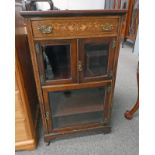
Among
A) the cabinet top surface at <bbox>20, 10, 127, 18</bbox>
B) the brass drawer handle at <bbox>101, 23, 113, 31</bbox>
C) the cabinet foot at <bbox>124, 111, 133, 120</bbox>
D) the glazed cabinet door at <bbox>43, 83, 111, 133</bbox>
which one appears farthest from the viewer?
the cabinet foot at <bbox>124, 111, 133, 120</bbox>

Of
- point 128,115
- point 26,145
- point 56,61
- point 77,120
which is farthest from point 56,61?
point 128,115

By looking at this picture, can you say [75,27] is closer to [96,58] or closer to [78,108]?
[96,58]

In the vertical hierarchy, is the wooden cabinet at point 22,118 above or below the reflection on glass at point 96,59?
below

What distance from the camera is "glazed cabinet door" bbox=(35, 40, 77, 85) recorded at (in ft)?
2.97

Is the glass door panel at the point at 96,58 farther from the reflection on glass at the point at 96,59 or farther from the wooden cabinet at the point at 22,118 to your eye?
the wooden cabinet at the point at 22,118

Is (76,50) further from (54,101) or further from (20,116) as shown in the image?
(20,116)

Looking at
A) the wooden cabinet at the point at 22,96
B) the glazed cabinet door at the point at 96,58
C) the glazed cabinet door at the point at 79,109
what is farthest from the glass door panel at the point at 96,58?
the wooden cabinet at the point at 22,96

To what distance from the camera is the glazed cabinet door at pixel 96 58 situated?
945 mm

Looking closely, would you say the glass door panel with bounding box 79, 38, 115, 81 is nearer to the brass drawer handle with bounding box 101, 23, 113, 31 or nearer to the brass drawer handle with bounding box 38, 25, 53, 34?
the brass drawer handle with bounding box 101, 23, 113, 31

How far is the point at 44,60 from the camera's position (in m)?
0.96

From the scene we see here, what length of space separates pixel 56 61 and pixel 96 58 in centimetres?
26

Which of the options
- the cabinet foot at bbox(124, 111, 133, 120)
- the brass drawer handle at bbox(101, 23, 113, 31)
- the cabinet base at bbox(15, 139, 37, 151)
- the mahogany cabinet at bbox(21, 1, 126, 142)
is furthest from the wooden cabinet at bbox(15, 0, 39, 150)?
the cabinet foot at bbox(124, 111, 133, 120)
